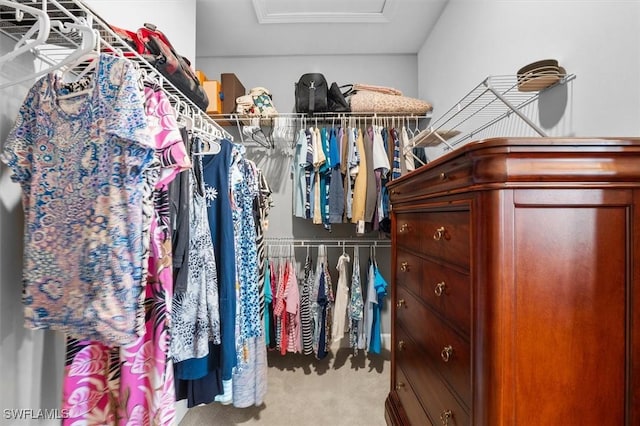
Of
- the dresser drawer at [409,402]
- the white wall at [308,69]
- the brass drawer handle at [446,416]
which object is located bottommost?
the dresser drawer at [409,402]

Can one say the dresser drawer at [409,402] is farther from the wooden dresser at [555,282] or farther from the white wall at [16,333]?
the white wall at [16,333]

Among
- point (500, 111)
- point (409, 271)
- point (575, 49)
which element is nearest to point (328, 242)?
point (409, 271)

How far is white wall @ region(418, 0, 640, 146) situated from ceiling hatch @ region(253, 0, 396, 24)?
60 centimetres

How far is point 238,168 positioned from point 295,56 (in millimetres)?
1868

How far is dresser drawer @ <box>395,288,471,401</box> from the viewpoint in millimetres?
705

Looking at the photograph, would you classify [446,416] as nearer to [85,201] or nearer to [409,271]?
[409,271]

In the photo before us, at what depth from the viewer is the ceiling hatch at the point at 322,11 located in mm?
2027

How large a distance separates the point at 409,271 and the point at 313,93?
171cm

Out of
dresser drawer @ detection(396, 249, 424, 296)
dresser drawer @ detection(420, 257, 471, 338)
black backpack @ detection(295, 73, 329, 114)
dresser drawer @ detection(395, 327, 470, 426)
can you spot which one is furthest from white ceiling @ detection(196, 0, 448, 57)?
dresser drawer @ detection(395, 327, 470, 426)

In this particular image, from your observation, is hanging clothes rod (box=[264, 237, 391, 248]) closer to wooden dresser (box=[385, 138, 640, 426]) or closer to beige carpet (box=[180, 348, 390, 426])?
beige carpet (box=[180, 348, 390, 426])

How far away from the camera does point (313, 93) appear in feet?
7.46

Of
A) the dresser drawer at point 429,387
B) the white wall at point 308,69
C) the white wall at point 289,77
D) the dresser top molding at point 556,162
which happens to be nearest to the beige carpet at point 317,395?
the white wall at point 289,77

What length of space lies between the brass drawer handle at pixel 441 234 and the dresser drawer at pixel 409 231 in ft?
0.47

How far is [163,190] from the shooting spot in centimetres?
85
